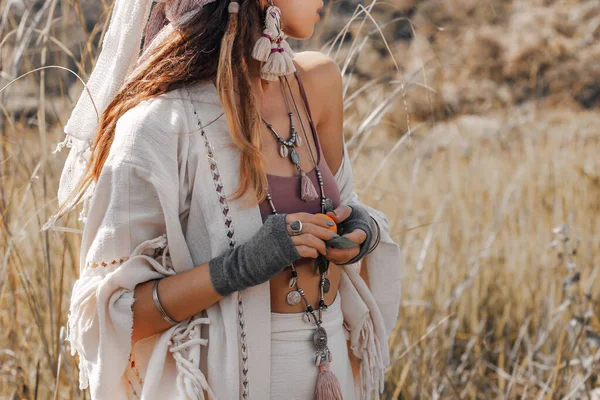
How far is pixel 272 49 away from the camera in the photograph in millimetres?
1507

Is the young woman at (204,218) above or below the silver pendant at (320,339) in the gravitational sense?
above

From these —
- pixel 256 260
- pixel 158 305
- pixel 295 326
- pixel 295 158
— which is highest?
pixel 295 158

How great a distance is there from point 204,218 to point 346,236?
284 mm

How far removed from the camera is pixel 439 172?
4785mm

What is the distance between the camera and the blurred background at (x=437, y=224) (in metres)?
2.07

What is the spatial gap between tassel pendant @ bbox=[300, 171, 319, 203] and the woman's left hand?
0.17 feet

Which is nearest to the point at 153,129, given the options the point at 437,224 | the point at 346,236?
the point at 346,236

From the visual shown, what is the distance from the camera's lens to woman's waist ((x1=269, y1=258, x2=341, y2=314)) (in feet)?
4.94

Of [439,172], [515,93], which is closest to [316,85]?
[439,172]

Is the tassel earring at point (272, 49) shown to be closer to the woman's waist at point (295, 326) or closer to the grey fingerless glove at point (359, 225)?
the grey fingerless glove at point (359, 225)

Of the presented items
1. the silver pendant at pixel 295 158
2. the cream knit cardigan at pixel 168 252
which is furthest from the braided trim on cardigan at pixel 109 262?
the silver pendant at pixel 295 158

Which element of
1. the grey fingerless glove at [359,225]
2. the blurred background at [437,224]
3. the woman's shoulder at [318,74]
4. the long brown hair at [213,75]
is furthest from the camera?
the blurred background at [437,224]

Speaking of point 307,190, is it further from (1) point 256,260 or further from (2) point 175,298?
(2) point 175,298

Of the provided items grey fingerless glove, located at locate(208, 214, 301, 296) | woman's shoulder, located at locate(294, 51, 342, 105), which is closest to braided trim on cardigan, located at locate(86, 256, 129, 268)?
grey fingerless glove, located at locate(208, 214, 301, 296)
